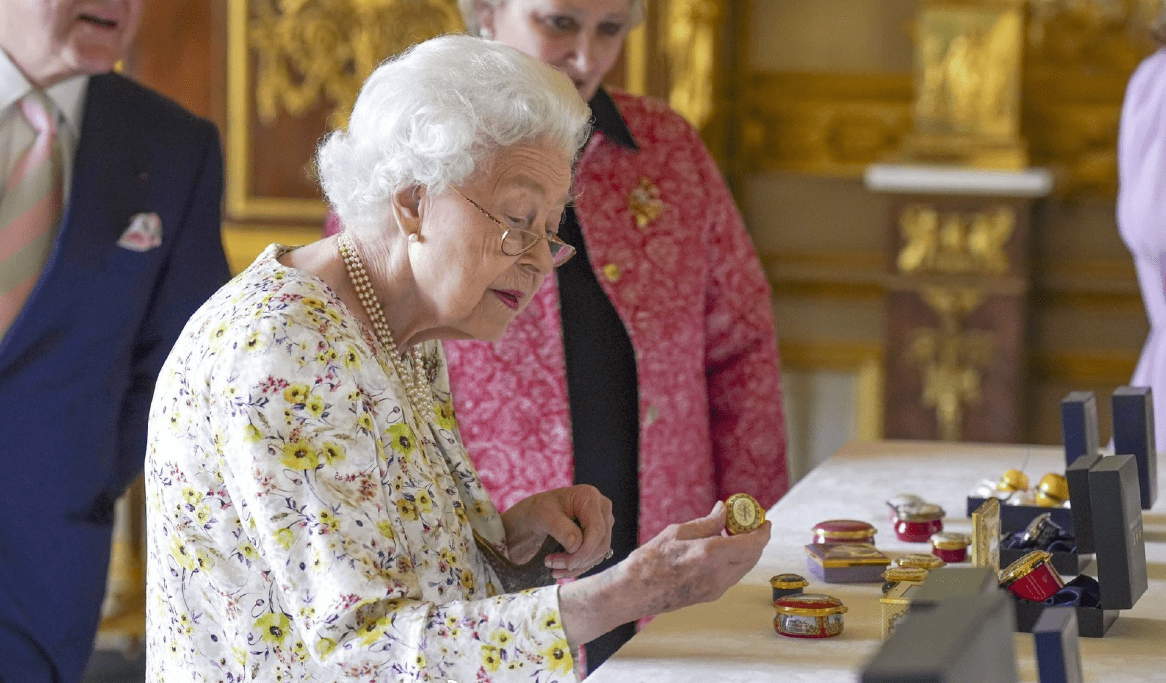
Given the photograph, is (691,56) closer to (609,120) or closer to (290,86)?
(290,86)

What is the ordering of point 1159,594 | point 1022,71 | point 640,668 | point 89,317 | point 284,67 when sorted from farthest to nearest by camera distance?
point 1022,71 → point 284,67 → point 89,317 → point 1159,594 → point 640,668

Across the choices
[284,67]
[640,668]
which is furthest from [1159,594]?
[284,67]

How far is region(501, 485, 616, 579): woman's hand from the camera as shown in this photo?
1782mm

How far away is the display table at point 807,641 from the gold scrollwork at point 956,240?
2460 millimetres

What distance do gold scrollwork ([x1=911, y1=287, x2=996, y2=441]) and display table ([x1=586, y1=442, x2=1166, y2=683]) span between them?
243 cm

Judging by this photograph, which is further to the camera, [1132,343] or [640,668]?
[1132,343]

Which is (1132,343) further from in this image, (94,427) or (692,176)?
(94,427)

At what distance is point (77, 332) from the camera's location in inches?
92.0

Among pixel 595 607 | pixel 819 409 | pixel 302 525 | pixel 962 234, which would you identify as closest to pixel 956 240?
pixel 962 234

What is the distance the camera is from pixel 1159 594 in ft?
5.48

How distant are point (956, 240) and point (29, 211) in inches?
117

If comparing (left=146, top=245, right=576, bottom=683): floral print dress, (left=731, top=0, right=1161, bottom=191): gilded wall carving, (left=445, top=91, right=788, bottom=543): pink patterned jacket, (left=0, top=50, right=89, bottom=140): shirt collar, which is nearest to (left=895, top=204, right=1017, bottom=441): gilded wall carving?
(left=731, top=0, right=1161, bottom=191): gilded wall carving

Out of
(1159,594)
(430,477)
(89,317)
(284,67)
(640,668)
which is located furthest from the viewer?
(284,67)

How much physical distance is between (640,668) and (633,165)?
1163 millimetres
